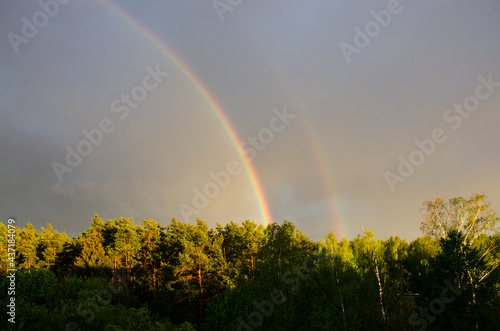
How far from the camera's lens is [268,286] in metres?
27.6

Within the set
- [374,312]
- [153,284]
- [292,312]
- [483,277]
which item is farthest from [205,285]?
[483,277]

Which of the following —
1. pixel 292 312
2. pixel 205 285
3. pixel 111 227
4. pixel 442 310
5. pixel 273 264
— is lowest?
pixel 442 310

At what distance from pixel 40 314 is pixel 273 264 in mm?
25257

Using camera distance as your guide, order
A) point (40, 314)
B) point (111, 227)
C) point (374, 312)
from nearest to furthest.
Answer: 1. point (374, 312)
2. point (40, 314)
3. point (111, 227)

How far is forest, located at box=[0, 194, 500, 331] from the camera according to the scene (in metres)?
27.5

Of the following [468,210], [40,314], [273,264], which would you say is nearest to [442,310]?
[273,264]

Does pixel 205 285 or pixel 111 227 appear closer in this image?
pixel 205 285

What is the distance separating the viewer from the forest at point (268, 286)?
90.1 feet

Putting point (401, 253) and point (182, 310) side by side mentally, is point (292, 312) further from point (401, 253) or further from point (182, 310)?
point (401, 253)

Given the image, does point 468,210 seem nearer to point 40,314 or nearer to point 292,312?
point 292,312

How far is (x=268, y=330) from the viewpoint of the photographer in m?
25.9

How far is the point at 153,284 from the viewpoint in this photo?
2383 inches

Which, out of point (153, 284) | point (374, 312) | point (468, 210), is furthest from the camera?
point (153, 284)

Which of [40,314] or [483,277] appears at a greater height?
[40,314]
